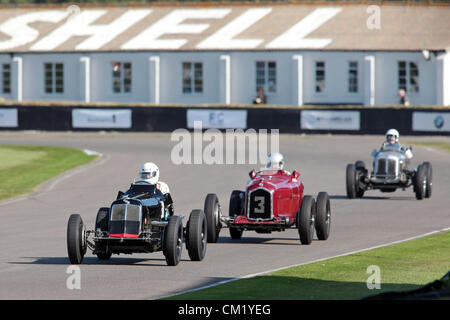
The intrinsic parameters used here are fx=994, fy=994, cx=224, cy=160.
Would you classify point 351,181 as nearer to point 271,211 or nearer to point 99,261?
point 271,211

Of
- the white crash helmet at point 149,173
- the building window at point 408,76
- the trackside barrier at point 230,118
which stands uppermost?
the building window at point 408,76

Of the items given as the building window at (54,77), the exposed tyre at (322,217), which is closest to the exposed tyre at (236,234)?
the exposed tyre at (322,217)

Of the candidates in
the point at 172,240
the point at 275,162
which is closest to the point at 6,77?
the point at 275,162

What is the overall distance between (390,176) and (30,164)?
1418 cm

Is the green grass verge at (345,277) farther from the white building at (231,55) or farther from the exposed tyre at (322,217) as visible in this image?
the white building at (231,55)

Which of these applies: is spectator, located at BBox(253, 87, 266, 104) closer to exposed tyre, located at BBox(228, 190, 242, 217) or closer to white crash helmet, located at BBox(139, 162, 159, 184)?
exposed tyre, located at BBox(228, 190, 242, 217)

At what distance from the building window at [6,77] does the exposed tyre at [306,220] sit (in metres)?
47.1

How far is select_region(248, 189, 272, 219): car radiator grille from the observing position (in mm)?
16469

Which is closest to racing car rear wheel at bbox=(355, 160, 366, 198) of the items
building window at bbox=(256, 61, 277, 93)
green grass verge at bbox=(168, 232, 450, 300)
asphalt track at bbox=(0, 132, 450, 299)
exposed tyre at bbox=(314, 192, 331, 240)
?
asphalt track at bbox=(0, 132, 450, 299)

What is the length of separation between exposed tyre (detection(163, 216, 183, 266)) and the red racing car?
234 cm

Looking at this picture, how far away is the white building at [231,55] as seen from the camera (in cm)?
5478
